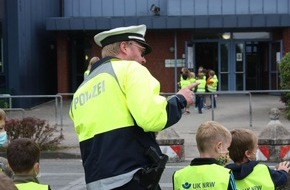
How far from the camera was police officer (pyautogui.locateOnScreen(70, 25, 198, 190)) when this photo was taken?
11.3ft

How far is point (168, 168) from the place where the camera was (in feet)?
37.1

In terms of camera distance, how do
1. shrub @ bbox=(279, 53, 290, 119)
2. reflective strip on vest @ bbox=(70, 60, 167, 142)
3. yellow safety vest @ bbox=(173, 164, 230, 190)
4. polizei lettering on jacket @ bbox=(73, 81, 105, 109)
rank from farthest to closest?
shrub @ bbox=(279, 53, 290, 119), yellow safety vest @ bbox=(173, 164, 230, 190), polizei lettering on jacket @ bbox=(73, 81, 105, 109), reflective strip on vest @ bbox=(70, 60, 167, 142)

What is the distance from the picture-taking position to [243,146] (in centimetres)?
443

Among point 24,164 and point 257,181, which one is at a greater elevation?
point 24,164

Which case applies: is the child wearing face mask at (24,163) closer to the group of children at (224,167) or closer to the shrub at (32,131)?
the group of children at (224,167)

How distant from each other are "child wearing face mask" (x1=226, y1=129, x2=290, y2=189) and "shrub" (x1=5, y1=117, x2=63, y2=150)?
8761 millimetres

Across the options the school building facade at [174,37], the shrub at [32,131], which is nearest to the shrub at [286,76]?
the school building facade at [174,37]

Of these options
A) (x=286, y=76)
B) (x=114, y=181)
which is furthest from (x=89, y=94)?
(x=286, y=76)

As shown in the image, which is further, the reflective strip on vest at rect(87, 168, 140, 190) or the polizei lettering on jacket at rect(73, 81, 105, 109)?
the polizei lettering on jacket at rect(73, 81, 105, 109)

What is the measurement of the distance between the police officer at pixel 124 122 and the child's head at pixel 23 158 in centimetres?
59

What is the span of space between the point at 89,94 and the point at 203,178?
968 mm

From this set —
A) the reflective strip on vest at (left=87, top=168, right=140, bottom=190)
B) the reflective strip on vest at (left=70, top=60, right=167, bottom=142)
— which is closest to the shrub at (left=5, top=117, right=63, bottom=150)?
the reflective strip on vest at (left=70, top=60, right=167, bottom=142)

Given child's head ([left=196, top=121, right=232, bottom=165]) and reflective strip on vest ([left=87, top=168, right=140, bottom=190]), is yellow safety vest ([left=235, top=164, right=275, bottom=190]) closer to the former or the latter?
child's head ([left=196, top=121, right=232, bottom=165])

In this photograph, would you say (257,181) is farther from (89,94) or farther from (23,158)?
(23,158)
